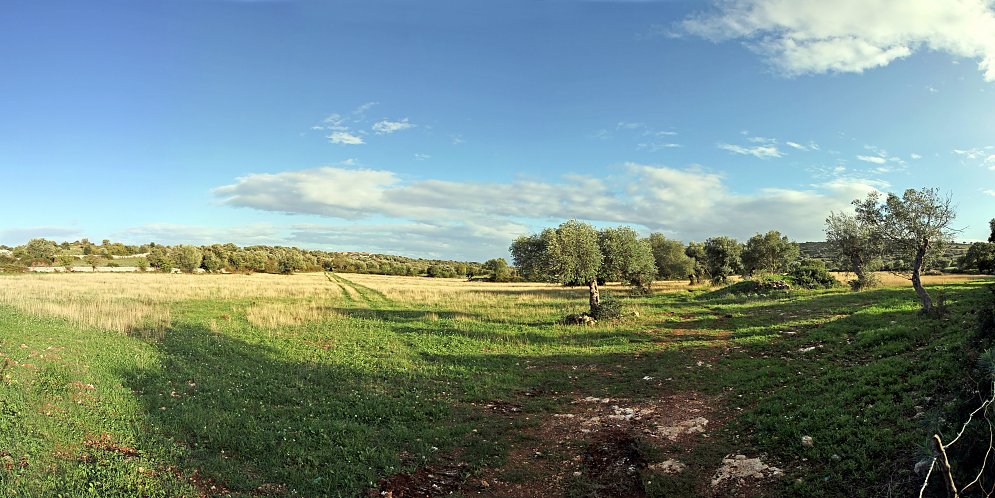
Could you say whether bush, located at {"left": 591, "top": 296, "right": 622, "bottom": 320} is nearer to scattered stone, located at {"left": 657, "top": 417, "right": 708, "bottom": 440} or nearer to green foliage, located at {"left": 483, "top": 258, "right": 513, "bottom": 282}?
scattered stone, located at {"left": 657, "top": 417, "right": 708, "bottom": 440}

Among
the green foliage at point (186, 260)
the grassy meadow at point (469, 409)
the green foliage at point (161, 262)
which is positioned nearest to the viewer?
the grassy meadow at point (469, 409)

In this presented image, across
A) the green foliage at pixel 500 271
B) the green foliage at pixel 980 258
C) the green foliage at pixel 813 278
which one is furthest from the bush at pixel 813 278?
the green foliage at pixel 500 271

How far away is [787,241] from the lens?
59.4m

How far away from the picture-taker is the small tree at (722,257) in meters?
62.5

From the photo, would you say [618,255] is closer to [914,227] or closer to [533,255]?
[533,255]

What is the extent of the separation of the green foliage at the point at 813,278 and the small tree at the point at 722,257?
15.8 m

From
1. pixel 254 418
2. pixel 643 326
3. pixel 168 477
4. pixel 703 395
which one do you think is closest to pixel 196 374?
pixel 254 418

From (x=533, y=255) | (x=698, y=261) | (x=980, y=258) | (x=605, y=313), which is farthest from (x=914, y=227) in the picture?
(x=980, y=258)

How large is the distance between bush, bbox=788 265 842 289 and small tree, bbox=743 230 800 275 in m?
15.0

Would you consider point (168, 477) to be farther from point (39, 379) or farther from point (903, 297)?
point (903, 297)

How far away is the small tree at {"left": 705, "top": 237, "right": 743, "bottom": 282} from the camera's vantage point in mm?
62469

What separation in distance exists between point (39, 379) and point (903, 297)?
135 feet

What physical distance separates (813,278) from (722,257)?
66.7ft

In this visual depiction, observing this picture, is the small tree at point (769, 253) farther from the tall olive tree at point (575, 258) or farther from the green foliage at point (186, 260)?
the green foliage at point (186, 260)
